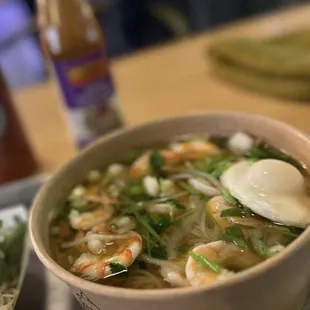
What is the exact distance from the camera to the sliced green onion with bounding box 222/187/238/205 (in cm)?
64

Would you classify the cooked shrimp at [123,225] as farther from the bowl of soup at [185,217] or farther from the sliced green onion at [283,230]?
the sliced green onion at [283,230]

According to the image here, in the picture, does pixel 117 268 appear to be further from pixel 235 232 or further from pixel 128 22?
pixel 128 22

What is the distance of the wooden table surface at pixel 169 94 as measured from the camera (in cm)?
113

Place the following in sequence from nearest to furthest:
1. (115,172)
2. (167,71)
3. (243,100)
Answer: (115,172), (243,100), (167,71)

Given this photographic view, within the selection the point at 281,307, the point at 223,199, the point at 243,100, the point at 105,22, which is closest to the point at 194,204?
the point at 223,199

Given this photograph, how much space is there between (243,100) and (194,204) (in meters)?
0.55

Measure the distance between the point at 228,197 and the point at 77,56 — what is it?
43 cm

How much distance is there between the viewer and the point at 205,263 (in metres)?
0.55

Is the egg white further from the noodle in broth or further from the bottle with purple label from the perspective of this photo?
the bottle with purple label

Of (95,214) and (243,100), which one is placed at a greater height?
(95,214)

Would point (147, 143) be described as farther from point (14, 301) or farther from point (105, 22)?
point (105, 22)

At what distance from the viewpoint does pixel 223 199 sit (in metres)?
0.65

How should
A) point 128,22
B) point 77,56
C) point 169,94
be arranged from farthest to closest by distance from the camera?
1. point 128,22
2. point 169,94
3. point 77,56

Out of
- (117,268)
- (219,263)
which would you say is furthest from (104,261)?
(219,263)
